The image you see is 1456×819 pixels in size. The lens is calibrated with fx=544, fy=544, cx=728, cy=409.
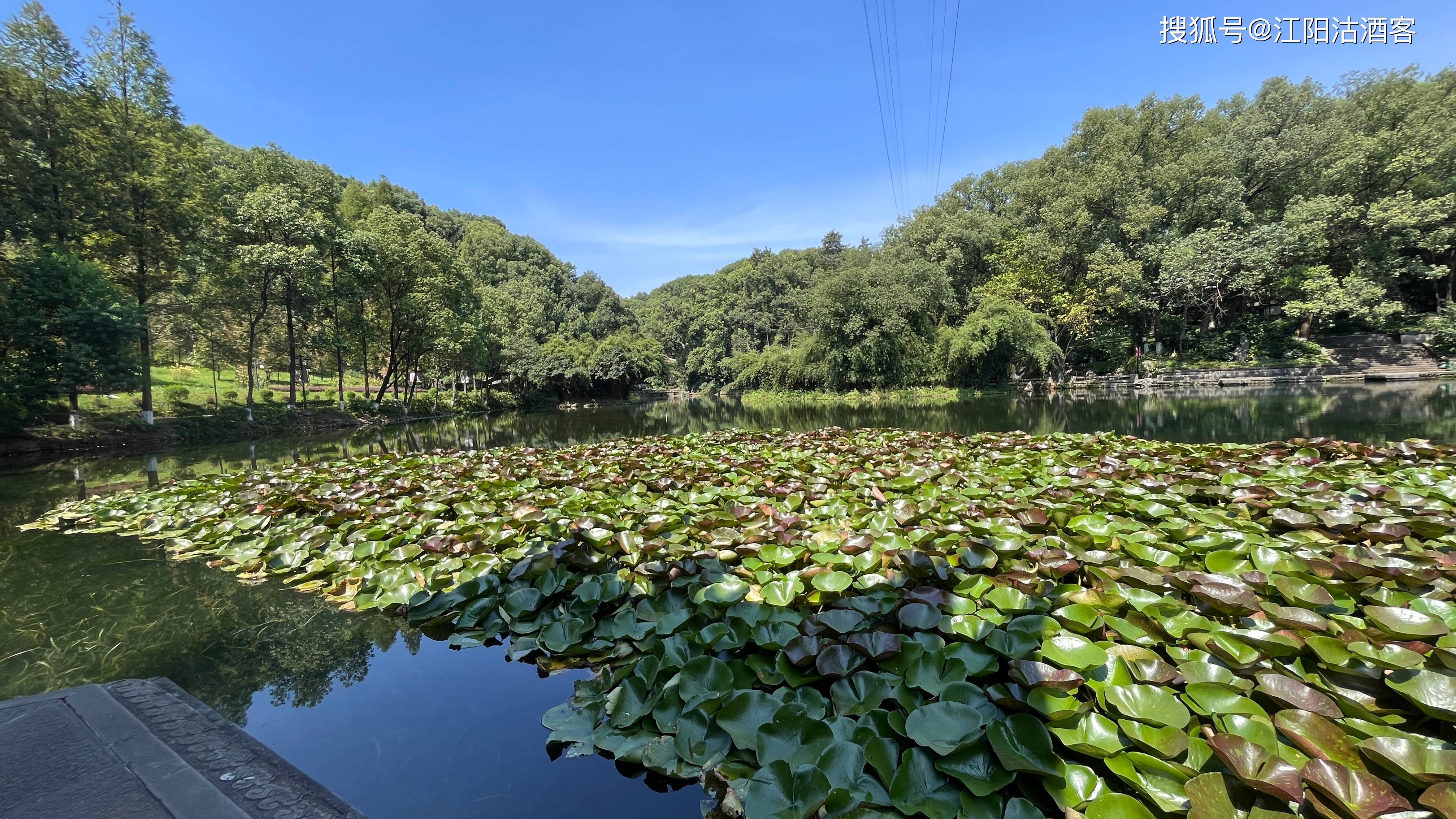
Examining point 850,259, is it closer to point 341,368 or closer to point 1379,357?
point 1379,357

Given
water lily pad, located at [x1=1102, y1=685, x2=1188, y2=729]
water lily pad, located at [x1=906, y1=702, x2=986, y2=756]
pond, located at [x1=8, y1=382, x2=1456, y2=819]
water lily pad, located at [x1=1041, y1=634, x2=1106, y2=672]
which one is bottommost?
pond, located at [x1=8, y1=382, x2=1456, y2=819]

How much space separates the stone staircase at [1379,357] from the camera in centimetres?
2106

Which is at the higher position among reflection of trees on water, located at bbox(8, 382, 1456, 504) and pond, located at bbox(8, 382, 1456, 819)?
reflection of trees on water, located at bbox(8, 382, 1456, 504)

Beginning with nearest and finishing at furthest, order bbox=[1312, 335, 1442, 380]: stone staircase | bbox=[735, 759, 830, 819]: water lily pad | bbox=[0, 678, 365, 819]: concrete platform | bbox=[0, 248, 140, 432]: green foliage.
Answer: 1. bbox=[735, 759, 830, 819]: water lily pad
2. bbox=[0, 678, 365, 819]: concrete platform
3. bbox=[0, 248, 140, 432]: green foliage
4. bbox=[1312, 335, 1442, 380]: stone staircase

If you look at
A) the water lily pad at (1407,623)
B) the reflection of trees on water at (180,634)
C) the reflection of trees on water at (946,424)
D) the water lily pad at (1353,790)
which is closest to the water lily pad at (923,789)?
the water lily pad at (1353,790)

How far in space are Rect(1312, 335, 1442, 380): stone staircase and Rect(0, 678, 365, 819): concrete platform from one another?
31.7 metres

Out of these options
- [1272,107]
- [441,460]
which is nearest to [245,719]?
[441,460]

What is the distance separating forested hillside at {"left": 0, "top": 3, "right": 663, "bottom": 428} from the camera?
1228 cm

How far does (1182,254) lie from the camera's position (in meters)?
23.8

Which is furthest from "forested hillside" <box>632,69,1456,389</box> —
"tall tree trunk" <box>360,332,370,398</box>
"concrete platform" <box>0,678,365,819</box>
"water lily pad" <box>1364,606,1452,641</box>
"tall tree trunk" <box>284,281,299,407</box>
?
"concrete platform" <box>0,678,365,819</box>

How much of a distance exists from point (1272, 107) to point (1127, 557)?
3915 cm

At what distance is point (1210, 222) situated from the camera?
2608 centimetres

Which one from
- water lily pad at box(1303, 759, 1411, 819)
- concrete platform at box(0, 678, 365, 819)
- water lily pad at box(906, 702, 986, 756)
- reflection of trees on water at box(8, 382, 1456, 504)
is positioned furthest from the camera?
reflection of trees on water at box(8, 382, 1456, 504)

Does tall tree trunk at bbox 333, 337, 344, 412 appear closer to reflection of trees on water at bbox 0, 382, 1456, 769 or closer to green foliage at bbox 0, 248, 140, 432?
reflection of trees on water at bbox 0, 382, 1456, 769
